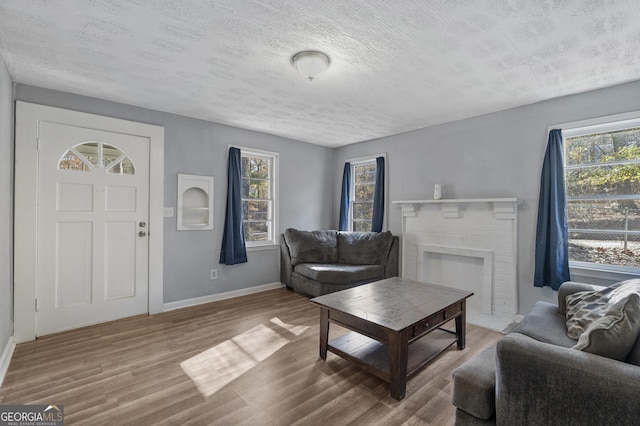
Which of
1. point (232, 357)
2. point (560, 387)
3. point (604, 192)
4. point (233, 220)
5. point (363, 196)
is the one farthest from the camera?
point (363, 196)

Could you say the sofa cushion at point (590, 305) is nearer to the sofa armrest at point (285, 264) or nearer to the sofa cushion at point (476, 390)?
the sofa cushion at point (476, 390)

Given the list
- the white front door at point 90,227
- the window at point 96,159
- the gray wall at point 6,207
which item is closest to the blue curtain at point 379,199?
the white front door at point 90,227

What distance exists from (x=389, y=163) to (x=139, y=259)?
370 centimetres

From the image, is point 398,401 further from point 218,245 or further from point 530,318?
point 218,245

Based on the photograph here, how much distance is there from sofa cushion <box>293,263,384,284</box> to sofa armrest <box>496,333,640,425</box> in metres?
2.63

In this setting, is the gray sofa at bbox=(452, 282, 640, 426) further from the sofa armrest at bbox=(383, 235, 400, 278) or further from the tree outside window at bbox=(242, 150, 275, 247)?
the tree outside window at bbox=(242, 150, 275, 247)

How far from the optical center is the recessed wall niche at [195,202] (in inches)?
149

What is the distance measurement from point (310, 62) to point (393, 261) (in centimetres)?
302

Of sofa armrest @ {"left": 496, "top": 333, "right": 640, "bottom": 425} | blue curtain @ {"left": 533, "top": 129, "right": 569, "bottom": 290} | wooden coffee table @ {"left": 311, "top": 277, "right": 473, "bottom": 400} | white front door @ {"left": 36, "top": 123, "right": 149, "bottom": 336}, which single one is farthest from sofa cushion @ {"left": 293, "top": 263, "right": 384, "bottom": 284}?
sofa armrest @ {"left": 496, "top": 333, "right": 640, "bottom": 425}

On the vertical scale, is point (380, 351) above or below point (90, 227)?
below

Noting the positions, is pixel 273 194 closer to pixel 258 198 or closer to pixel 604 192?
pixel 258 198

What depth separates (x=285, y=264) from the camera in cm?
461

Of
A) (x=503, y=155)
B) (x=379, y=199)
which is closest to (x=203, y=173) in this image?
(x=379, y=199)

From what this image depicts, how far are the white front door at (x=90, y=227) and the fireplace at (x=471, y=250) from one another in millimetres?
3486
